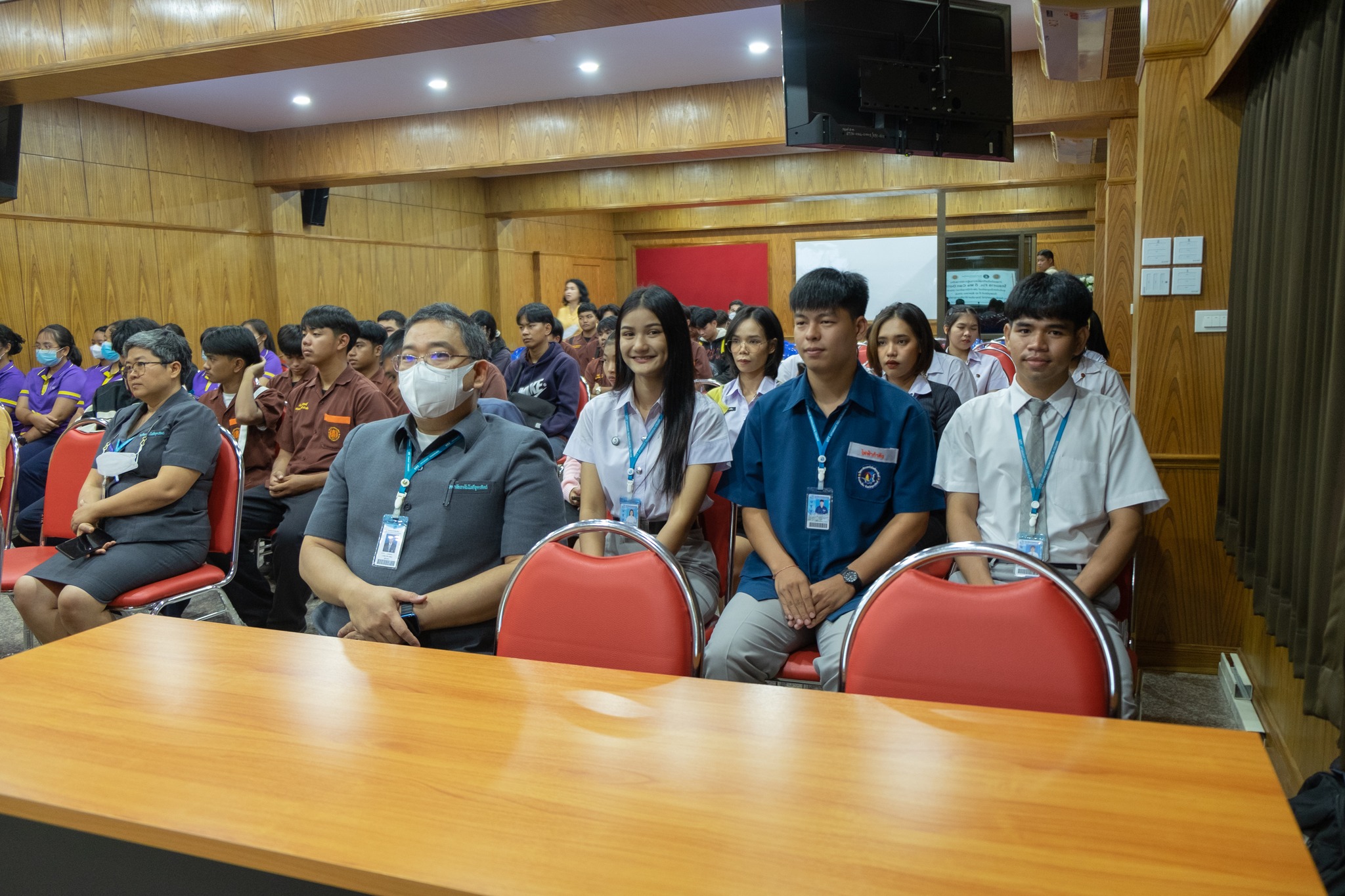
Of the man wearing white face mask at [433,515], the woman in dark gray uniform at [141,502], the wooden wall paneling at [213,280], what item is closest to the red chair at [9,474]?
the woman in dark gray uniform at [141,502]

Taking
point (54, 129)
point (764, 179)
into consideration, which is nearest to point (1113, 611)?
point (54, 129)

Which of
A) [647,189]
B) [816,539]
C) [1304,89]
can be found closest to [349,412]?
[816,539]

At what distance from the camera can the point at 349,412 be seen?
4355 millimetres

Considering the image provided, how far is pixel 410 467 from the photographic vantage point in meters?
2.42

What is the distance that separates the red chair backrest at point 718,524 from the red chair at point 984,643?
4.44 feet

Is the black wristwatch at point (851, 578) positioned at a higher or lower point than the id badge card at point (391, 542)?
lower

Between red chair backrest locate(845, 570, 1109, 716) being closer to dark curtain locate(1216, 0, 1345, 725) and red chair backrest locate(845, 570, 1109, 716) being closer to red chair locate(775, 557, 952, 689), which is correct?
dark curtain locate(1216, 0, 1345, 725)

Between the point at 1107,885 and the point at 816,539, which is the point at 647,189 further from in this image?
the point at 1107,885

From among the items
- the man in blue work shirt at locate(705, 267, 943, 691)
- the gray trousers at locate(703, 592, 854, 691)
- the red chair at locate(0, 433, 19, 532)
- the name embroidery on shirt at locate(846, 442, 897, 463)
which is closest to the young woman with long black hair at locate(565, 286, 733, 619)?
the man in blue work shirt at locate(705, 267, 943, 691)

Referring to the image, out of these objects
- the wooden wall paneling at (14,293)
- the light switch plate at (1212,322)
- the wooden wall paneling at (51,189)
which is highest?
the wooden wall paneling at (51,189)

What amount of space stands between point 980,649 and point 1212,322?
8.66 feet

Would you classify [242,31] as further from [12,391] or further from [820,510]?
[820,510]

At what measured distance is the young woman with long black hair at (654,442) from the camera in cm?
302

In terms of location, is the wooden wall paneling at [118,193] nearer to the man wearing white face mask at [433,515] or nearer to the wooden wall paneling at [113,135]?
the wooden wall paneling at [113,135]
